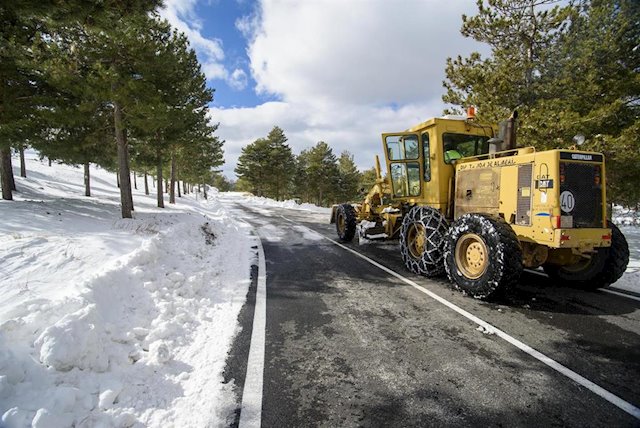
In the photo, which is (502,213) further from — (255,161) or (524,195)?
(255,161)

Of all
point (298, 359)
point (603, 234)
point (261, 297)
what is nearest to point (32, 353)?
point (298, 359)

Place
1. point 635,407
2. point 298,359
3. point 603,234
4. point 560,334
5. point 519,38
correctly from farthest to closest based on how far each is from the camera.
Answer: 1. point 519,38
2. point 603,234
3. point 560,334
4. point 298,359
5. point 635,407

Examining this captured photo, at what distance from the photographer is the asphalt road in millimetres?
2615

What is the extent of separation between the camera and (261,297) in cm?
531

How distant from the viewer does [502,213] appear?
18.7 feet

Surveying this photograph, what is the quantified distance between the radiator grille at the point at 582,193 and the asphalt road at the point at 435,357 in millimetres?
1343

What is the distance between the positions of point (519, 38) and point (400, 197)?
23.6ft

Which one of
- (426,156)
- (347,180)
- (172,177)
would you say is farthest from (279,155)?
(426,156)

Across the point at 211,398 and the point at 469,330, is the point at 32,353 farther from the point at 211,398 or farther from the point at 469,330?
the point at 469,330

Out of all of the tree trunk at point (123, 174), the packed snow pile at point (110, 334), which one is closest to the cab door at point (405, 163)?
the packed snow pile at point (110, 334)

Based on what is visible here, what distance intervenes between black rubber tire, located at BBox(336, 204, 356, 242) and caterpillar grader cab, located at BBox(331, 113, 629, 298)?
338 cm

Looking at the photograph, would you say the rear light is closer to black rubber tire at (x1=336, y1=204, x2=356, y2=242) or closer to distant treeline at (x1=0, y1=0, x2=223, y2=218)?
black rubber tire at (x1=336, y1=204, x2=356, y2=242)

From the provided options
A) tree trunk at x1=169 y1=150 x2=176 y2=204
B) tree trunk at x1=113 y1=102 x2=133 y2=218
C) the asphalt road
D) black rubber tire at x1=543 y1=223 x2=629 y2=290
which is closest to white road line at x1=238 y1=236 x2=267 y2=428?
the asphalt road

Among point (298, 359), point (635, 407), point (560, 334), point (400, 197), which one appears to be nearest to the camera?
point (635, 407)
